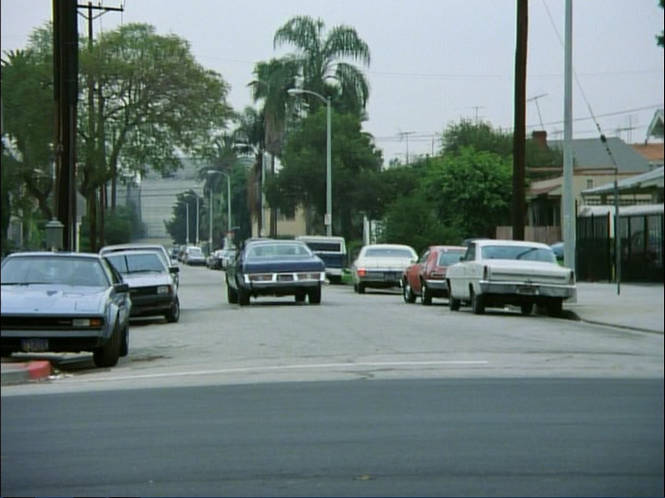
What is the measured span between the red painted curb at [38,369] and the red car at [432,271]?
13.0 m

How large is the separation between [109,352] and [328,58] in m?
9.40

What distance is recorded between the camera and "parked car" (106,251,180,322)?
69.7ft

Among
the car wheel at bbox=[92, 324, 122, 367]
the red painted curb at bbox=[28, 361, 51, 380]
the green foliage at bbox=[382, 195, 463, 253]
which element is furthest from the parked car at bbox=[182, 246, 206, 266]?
the green foliage at bbox=[382, 195, 463, 253]

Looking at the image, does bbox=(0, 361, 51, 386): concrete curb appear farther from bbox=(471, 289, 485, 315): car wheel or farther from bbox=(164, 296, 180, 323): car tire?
bbox=(164, 296, 180, 323): car tire

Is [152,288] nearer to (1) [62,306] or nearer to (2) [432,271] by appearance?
(2) [432,271]

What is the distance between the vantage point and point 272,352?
46.5 ft

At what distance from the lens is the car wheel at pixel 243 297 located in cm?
2367

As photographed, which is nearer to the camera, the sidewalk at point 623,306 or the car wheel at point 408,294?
the sidewalk at point 623,306

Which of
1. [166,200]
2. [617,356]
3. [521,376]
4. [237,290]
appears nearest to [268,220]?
[521,376]

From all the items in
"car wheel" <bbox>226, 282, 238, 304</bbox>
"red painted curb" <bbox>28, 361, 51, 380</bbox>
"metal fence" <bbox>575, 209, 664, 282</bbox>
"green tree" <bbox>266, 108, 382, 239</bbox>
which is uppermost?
"green tree" <bbox>266, 108, 382, 239</bbox>

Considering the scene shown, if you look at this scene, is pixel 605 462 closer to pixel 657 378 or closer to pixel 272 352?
pixel 657 378

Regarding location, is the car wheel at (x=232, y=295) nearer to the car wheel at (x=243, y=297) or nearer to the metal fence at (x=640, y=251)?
the car wheel at (x=243, y=297)

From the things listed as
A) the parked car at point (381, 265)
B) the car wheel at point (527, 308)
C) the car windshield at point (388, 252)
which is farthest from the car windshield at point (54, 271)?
the car windshield at point (388, 252)

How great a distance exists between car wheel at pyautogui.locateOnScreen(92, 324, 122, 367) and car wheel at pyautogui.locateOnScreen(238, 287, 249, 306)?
381 inches
